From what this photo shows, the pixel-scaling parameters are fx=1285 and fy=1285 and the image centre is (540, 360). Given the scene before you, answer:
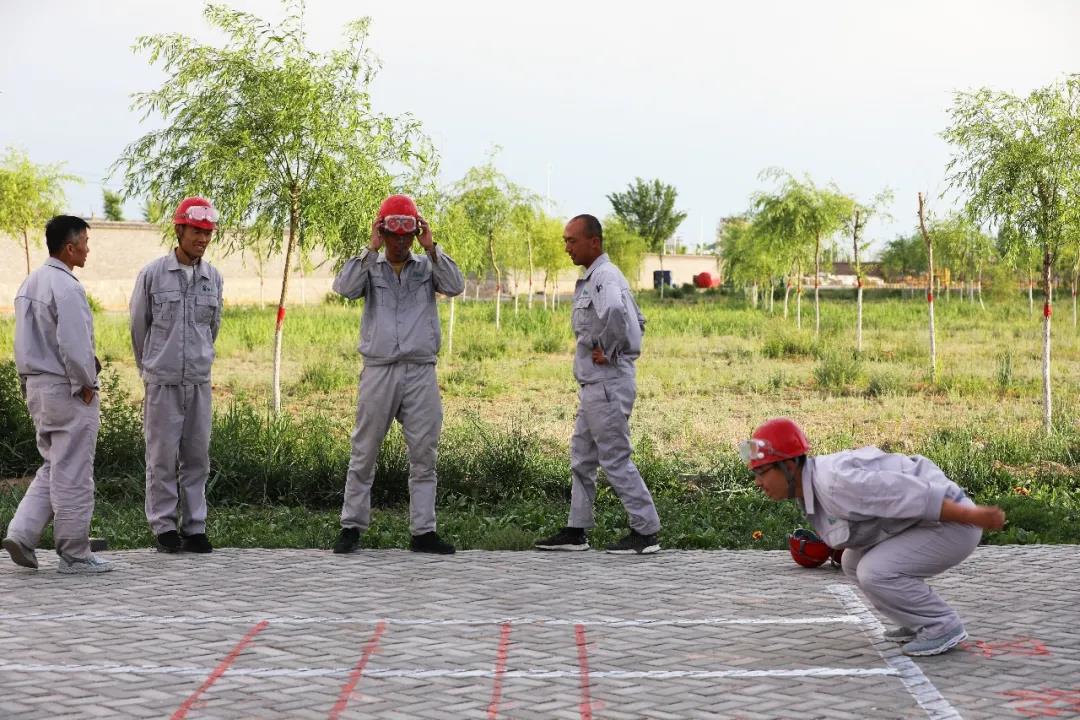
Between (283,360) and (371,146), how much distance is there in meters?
12.2

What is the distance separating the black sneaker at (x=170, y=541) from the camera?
354 inches

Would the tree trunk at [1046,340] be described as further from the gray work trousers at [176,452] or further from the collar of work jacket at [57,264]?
the collar of work jacket at [57,264]

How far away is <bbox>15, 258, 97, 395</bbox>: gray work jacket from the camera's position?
26.2 feet

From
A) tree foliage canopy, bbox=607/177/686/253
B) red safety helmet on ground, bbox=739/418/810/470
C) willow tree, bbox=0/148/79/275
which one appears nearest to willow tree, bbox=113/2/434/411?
red safety helmet on ground, bbox=739/418/810/470

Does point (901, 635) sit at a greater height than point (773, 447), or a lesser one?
lesser

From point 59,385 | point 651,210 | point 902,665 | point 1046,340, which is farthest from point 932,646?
point 651,210

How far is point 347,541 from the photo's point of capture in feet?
29.5

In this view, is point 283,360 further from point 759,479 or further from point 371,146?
point 759,479

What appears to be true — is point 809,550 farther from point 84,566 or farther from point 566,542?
point 84,566

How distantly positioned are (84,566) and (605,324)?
12.4 ft

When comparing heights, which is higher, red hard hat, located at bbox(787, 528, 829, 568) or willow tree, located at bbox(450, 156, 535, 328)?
willow tree, located at bbox(450, 156, 535, 328)

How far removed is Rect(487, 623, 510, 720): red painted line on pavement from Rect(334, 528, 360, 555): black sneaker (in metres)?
2.34

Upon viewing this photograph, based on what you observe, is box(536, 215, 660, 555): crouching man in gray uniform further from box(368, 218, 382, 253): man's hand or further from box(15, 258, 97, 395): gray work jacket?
box(15, 258, 97, 395): gray work jacket

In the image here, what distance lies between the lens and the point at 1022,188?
16359 mm
